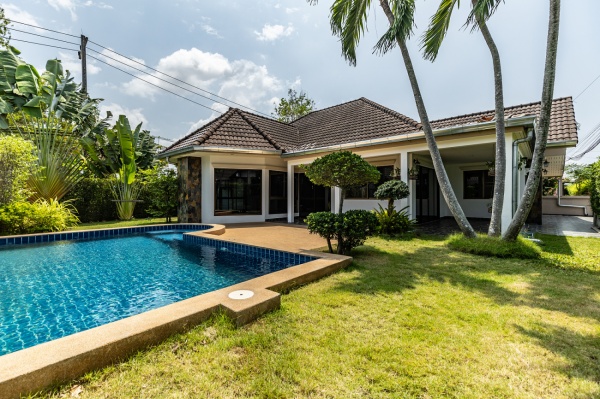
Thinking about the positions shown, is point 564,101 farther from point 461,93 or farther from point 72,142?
point 72,142

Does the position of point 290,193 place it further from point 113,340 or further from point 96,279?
point 113,340

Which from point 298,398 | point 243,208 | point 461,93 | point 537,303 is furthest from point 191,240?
point 461,93

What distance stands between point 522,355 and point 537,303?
178cm

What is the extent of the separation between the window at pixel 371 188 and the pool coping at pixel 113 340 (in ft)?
30.8

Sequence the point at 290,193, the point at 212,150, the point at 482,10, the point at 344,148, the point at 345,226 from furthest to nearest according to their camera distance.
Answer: the point at 290,193 < the point at 212,150 < the point at 344,148 < the point at 482,10 < the point at 345,226

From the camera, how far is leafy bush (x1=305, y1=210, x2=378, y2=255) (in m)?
6.52

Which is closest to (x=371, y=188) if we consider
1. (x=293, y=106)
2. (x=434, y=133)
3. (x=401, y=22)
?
(x=434, y=133)

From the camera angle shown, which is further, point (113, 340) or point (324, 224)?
point (324, 224)

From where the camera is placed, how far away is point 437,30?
854cm

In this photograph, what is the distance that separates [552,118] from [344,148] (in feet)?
26.1

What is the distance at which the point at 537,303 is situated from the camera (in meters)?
4.12

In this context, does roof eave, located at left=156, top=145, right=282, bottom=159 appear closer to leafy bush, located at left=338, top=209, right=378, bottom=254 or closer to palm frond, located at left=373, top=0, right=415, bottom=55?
palm frond, located at left=373, top=0, right=415, bottom=55

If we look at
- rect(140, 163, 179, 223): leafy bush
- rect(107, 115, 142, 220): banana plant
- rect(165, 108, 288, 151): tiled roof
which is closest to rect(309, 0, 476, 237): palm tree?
rect(165, 108, 288, 151): tiled roof

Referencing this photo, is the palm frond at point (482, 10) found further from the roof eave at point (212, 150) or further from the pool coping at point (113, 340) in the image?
the roof eave at point (212, 150)
